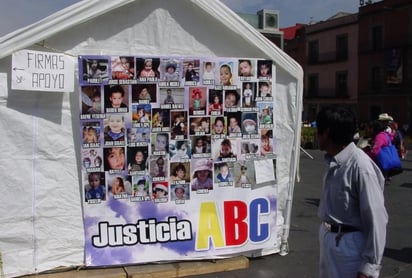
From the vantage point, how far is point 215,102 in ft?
17.0

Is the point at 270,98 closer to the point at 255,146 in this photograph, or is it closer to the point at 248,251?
the point at 255,146

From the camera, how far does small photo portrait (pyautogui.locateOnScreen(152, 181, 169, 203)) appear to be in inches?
198

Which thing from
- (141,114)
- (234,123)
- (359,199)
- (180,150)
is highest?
(141,114)

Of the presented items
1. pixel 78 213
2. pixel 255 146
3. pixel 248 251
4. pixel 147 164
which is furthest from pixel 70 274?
pixel 255 146

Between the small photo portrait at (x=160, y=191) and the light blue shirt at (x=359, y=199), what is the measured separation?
2335mm

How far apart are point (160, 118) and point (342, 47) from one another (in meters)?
46.5

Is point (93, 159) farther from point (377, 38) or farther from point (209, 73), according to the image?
point (377, 38)

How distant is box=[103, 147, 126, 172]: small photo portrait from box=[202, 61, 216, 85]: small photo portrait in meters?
1.12

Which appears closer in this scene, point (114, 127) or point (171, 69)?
point (114, 127)

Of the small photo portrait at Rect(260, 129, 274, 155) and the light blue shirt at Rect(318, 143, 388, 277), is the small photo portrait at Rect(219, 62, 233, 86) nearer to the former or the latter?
the small photo portrait at Rect(260, 129, 274, 155)

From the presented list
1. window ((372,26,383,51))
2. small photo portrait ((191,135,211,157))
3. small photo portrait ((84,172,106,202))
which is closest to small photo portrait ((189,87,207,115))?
small photo portrait ((191,135,211,157))

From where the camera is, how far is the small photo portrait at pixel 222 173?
525cm

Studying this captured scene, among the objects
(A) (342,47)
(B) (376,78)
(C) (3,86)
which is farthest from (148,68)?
(A) (342,47)

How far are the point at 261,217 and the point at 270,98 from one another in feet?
4.37
